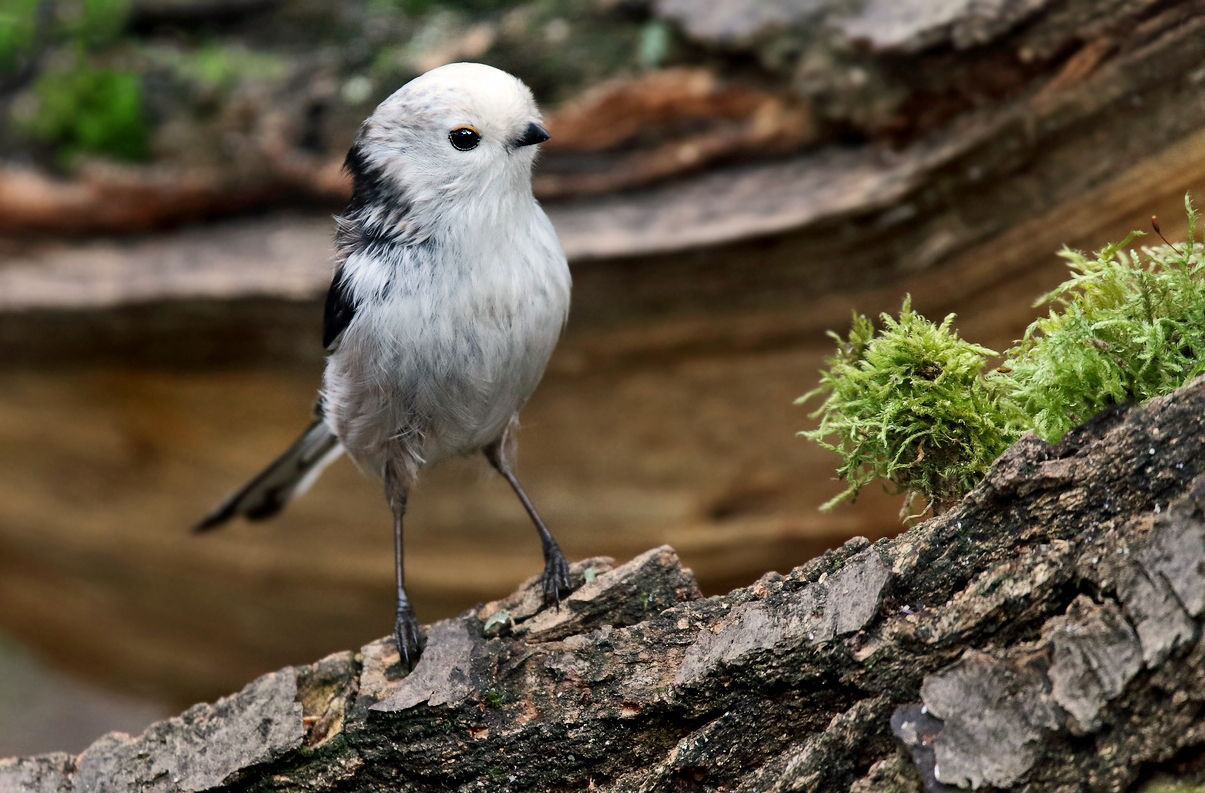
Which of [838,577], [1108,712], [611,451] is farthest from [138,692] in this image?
[1108,712]

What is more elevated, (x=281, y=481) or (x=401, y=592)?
(x=281, y=481)

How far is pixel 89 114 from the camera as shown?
5008 millimetres

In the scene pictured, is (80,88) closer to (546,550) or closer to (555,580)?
(546,550)

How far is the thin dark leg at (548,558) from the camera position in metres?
2.84

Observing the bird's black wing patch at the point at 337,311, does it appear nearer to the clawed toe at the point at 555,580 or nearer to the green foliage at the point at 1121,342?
the clawed toe at the point at 555,580

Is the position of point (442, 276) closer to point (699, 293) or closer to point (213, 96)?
point (699, 293)

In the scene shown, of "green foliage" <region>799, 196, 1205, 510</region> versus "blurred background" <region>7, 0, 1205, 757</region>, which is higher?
"blurred background" <region>7, 0, 1205, 757</region>

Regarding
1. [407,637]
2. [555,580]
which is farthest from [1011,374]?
[407,637]

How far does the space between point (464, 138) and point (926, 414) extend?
149 cm

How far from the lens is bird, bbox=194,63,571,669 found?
297 cm

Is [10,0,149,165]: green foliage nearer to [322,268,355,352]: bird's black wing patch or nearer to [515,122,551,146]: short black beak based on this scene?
[322,268,355,352]: bird's black wing patch

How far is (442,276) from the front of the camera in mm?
2977

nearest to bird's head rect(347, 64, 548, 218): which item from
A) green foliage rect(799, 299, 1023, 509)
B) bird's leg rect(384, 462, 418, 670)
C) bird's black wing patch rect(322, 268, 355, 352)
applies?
bird's black wing patch rect(322, 268, 355, 352)

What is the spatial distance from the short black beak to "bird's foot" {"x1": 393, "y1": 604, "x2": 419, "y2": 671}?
4.64ft
